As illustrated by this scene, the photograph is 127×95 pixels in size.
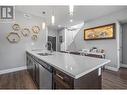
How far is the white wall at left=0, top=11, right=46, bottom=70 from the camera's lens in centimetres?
382

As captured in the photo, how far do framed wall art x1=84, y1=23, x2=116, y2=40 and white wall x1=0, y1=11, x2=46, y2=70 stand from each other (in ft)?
8.83

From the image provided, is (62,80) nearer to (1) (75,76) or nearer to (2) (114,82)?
(1) (75,76)

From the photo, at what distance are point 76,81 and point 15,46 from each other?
3.70m

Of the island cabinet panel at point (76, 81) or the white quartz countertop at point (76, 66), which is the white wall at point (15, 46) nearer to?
the white quartz countertop at point (76, 66)

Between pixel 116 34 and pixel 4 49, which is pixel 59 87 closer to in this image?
pixel 4 49

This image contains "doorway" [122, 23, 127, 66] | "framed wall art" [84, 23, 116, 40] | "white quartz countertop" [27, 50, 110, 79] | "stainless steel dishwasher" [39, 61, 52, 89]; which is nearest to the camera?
"white quartz countertop" [27, 50, 110, 79]

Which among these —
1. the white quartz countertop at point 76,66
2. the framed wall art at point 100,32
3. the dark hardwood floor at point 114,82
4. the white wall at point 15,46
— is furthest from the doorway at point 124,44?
the white wall at point 15,46

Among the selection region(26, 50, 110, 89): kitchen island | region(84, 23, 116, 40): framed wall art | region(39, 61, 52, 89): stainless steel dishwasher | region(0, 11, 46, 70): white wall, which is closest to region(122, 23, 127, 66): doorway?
A: region(84, 23, 116, 40): framed wall art

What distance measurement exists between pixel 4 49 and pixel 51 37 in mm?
5754

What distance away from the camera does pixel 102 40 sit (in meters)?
4.82

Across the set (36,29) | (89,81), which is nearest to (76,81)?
(89,81)

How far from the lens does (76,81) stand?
118 cm

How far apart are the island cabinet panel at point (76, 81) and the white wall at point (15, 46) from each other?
123 inches

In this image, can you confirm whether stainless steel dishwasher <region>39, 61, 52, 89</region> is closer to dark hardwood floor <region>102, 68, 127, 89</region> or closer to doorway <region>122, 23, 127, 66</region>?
dark hardwood floor <region>102, 68, 127, 89</region>
